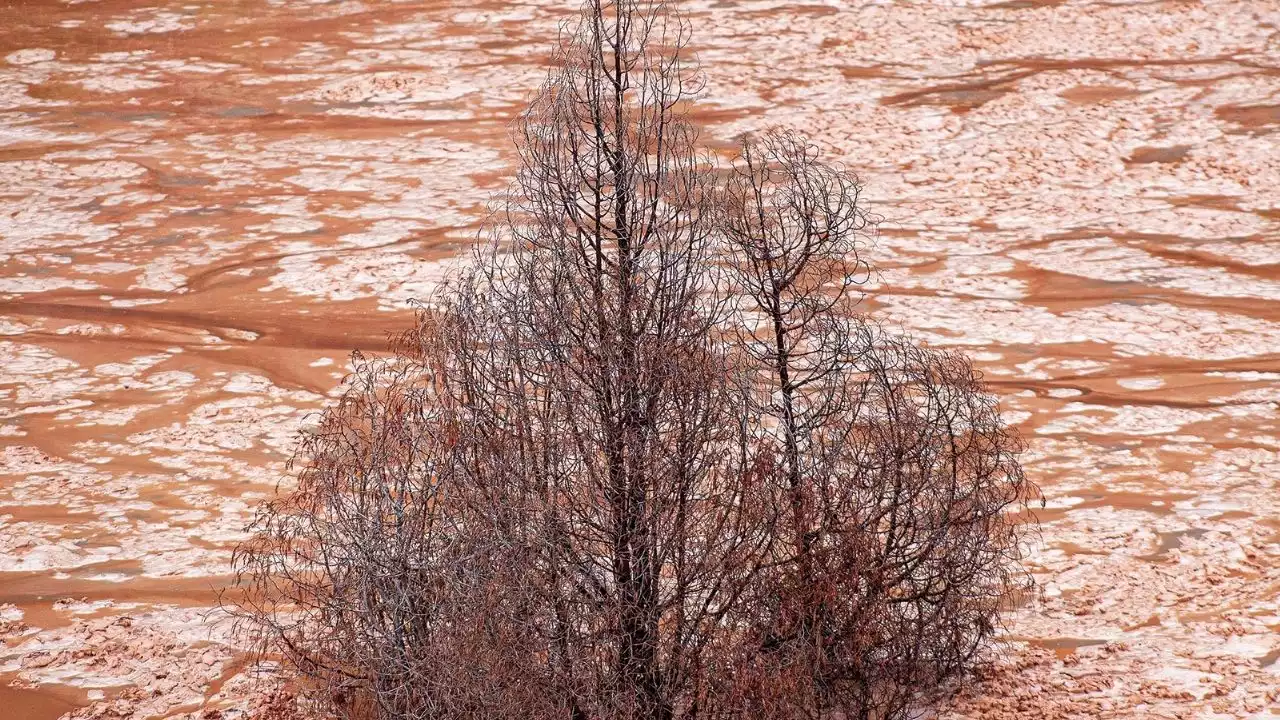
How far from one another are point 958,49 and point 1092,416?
34.0 ft

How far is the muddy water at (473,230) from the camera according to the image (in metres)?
9.27

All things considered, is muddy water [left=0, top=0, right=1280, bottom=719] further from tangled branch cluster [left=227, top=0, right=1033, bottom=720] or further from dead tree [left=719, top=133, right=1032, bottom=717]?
tangled branch cluster [left=227, top=0, right=1033, bottom=720]

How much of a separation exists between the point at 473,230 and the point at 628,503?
952 cm

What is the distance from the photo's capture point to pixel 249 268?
15.4m

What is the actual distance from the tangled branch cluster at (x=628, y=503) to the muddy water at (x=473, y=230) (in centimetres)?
120

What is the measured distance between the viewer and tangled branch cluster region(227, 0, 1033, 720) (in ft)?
22.9

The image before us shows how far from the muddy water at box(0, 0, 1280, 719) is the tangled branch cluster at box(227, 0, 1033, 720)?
120 cm

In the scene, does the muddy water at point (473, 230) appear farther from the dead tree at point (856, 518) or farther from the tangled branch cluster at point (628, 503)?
the tangled branch cluster at point (628, 503)

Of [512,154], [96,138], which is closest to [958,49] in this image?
[512,154]

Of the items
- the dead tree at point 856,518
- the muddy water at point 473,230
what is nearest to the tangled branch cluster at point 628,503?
the dead tree at point 856,518

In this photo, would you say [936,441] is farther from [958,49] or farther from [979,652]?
[958,49]

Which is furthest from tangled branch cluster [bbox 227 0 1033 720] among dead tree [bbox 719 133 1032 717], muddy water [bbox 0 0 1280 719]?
muddy water [bbox 0 0 1280 719]

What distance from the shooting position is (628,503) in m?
7.01

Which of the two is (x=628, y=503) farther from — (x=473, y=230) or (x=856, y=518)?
(x=473, y=230)
